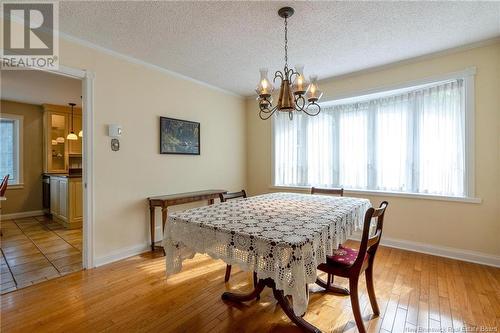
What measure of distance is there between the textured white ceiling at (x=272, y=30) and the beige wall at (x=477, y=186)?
0.69ft

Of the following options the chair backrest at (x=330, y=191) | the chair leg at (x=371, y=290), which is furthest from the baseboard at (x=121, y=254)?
the chair leg at (x=371, y=290)

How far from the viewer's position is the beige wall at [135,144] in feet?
9.18

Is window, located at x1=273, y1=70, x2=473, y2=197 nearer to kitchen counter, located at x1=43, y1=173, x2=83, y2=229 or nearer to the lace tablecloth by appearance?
the lace tablecloth

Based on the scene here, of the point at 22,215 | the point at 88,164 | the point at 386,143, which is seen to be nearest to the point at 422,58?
the point at 386,143

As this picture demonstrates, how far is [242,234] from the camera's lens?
1.39 metres

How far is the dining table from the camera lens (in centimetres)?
123

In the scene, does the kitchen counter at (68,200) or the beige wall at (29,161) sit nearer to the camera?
the kitchen counter at (68,200)

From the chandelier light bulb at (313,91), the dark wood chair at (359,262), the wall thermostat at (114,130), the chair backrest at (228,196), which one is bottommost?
the dark wood chair at (359,262)

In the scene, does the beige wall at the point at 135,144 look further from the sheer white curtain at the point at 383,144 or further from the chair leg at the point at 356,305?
the chair leg at the point at 356,305

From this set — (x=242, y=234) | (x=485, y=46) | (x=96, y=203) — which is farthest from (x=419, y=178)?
(x=96, y=203)

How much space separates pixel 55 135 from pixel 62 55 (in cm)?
390

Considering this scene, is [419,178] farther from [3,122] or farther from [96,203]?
[3,122]

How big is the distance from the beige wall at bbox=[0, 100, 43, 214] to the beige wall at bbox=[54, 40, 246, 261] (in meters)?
3.86

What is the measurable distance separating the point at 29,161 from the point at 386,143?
22.8ft
